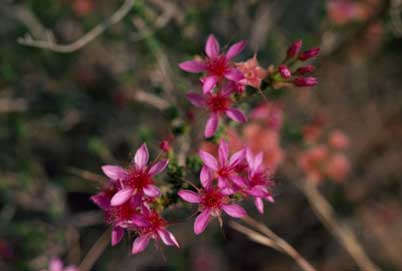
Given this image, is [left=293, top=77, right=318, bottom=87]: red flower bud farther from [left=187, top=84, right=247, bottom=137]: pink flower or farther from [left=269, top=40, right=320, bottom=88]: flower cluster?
[left=187, top=84, right=247, bottom=137]: pink flower

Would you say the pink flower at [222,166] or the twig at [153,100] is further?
the twig at [153,100]

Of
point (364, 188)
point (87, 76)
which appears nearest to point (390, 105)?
point (364, 188)

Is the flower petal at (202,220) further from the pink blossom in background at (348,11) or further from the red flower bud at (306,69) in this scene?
the pink blossom in background at (348,11)

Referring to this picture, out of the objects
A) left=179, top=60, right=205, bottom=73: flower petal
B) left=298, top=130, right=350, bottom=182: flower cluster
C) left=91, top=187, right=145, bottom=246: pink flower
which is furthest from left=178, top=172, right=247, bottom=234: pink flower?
left=298, top=130, right=350, bottom=182: flower cluster

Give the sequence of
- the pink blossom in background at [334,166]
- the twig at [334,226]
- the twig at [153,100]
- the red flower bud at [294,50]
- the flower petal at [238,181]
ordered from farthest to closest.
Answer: the pink blossom in background at [334,166] < the twig at [334,226] < the twig at [153,100] < the red flower bud at [294,50] < the flower petal at [238,181]

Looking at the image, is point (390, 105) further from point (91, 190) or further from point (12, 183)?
point (12, 183)

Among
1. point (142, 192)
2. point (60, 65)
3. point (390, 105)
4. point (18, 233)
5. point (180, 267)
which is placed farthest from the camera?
point (390, 105)

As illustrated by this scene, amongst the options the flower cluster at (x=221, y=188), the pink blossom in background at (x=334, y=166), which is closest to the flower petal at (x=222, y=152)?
the flower cluster at (x=221, y=188)

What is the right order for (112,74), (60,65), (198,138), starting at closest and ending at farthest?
(198,138), (60,65), (112,74)
